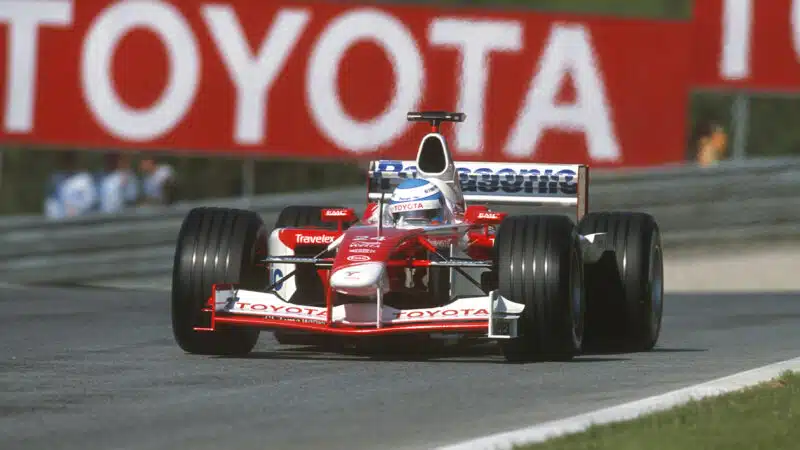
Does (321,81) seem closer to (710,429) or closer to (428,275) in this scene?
(428,275)

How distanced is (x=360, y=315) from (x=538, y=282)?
1.05 metres

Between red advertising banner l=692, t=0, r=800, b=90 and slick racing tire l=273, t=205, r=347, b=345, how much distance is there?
915cm

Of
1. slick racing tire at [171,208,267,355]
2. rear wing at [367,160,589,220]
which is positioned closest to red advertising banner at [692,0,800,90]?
rear wing at [367,160,589,220]

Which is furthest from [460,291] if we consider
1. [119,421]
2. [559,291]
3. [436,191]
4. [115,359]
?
[119,421]

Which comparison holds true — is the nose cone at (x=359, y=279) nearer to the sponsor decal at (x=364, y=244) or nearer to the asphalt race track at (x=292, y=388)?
the sponsor decal at (x=364, y=244)

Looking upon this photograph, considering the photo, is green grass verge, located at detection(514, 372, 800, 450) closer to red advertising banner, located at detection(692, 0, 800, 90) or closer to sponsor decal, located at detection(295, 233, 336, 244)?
sponsor decal, located at detection(295, 233, 336, 244)

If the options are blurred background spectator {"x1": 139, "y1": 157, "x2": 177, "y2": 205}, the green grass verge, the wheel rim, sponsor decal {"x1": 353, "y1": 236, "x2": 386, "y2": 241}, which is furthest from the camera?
blurred background spectator {"x1": 139, "y1": 157, "x2": 177, "y2": 205}

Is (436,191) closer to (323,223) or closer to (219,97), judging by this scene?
(323,223)

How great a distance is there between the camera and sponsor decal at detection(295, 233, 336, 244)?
11.2 meters

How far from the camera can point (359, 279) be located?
9.81 meters

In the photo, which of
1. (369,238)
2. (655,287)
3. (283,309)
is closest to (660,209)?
(655,287)

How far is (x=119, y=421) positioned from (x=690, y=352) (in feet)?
15.3

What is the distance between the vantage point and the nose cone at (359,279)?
9805mm

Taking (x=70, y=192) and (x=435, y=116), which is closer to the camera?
(x=435, y=116)
